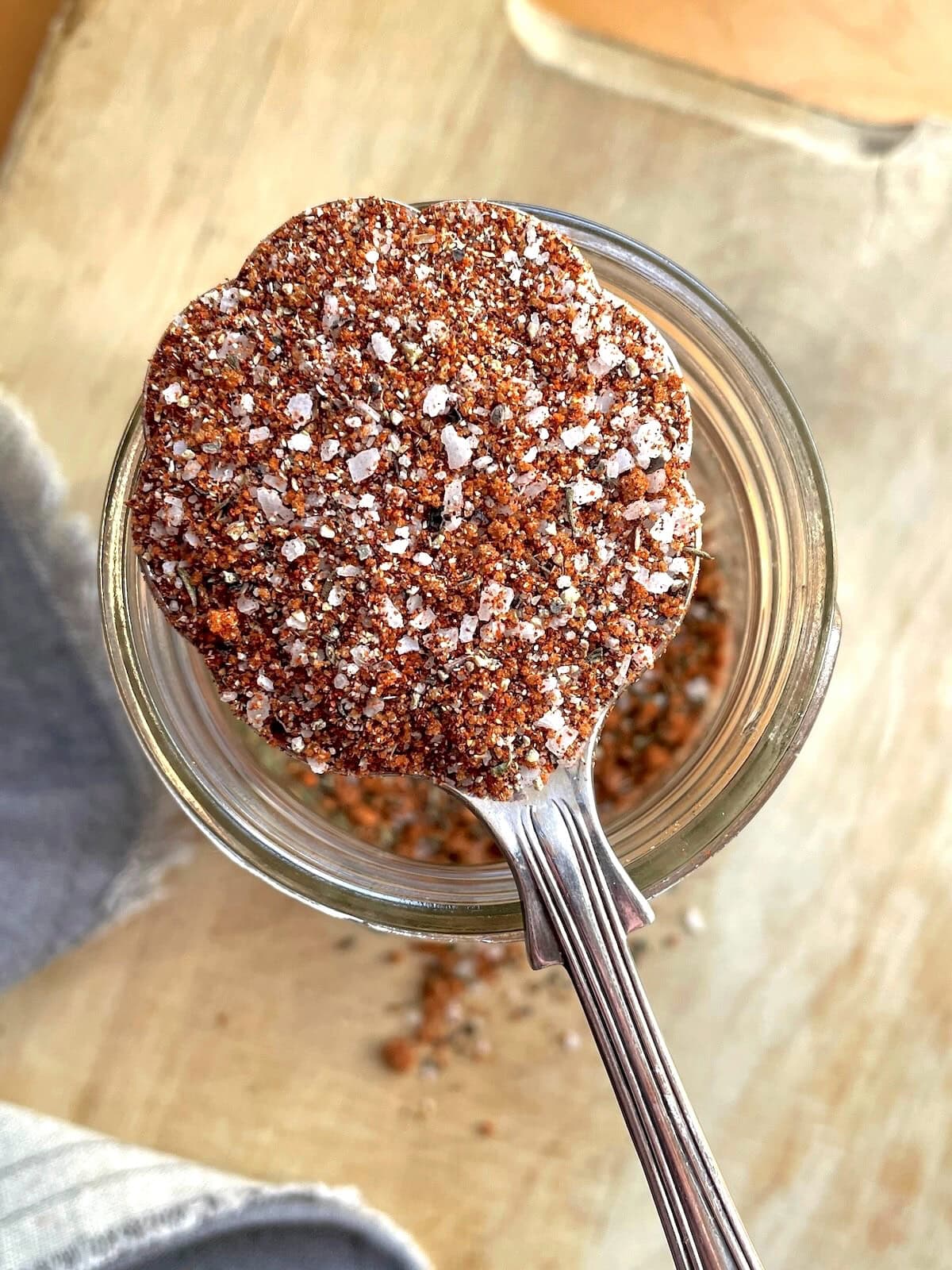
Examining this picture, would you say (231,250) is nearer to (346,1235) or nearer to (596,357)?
(596,357)

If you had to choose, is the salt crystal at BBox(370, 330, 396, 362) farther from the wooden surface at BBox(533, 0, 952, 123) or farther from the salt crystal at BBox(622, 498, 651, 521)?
the wooden surface at BBox(533, 0, 952, 123)

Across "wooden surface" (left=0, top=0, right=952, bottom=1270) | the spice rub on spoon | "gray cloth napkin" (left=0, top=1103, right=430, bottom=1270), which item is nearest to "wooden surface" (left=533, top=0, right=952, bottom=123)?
"wooden surface" (left=0, top=0, right=952, bottom=1270)

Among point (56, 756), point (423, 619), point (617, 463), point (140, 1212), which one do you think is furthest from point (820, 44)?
point (140, 1212)

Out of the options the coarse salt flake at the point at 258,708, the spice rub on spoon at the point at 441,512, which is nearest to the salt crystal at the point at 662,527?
the spice rub on spoon at the point at 441,512

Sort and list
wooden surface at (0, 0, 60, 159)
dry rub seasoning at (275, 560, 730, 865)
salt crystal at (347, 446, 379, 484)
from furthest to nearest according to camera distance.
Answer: wooden surface at (0, 0, 60, 159) → dry rub seasoning at (275, 560, 730, 865) → salt crystal at (347, 446, 379, 484)

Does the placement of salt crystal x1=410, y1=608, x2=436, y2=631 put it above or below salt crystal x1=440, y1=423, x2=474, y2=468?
below

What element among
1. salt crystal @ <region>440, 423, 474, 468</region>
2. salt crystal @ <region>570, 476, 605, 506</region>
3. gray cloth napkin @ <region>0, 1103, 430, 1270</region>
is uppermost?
salt crystal @ <region>570, 476, 605, 506</region>

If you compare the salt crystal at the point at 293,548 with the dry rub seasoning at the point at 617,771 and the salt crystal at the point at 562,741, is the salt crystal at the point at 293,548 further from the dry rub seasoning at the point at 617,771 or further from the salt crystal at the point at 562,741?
the dry rub seasoning at the point at 617,771

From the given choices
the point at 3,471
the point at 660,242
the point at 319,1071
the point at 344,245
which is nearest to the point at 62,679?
the point at 3,471

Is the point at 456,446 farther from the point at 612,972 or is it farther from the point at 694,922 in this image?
the point at 694,922
